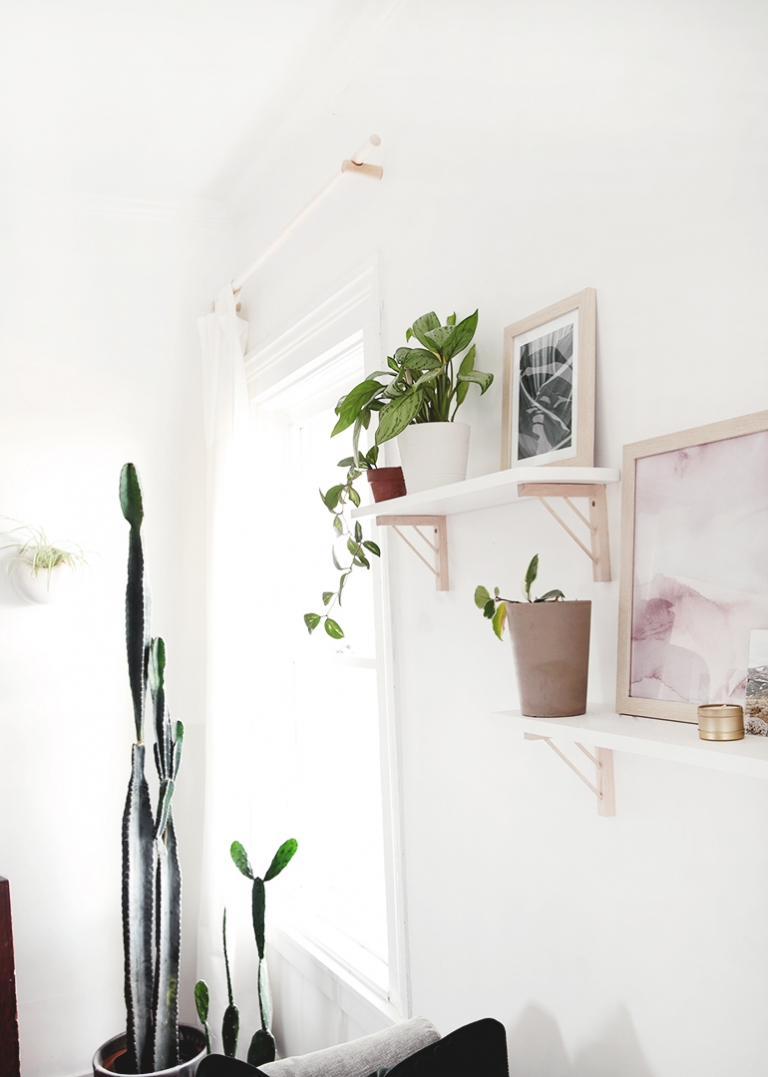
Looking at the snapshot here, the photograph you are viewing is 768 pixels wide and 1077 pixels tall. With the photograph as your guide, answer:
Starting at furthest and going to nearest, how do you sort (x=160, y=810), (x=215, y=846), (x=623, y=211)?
(x=215, y=846) → (x=160, y=810) → (x=623, y=211)

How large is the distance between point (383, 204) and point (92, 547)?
1.40 metres

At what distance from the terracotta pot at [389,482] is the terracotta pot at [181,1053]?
4.88 ft

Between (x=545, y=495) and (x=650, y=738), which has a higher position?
(x=545, y=495)

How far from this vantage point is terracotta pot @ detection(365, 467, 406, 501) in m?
1.62

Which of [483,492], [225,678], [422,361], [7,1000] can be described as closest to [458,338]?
[422,361]

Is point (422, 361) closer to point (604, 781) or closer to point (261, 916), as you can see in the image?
point (604, 781)

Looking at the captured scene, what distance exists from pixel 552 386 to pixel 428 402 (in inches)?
9.2

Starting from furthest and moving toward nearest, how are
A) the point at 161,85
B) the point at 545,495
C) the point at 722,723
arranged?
the point at 161,85
the point at 545,495
the point at 722,723

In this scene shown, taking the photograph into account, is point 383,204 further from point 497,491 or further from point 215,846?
point 215,846

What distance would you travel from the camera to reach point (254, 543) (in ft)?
8.44

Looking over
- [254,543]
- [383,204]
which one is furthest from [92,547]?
[383,204]

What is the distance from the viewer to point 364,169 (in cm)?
185

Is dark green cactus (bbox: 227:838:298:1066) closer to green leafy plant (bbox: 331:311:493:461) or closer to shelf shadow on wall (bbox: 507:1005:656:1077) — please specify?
shelf shadow on wall (bbox: 507:1005:656:1077)

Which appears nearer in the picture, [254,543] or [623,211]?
[623,211]
